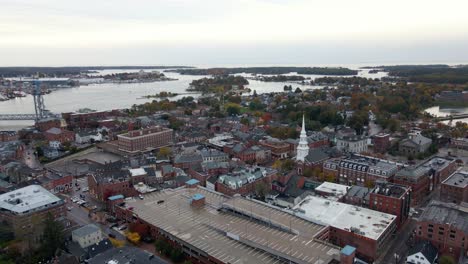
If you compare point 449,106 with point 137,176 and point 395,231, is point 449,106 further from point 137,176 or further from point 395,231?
point 137,176

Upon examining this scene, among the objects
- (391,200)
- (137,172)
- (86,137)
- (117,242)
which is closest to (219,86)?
(86,137)

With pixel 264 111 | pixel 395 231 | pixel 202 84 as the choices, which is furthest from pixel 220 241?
pixel 202 84

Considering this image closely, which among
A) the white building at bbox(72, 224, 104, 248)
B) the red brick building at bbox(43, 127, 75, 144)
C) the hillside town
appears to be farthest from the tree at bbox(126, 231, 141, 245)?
the red brick building at bbox(43, 127, 75, 144)

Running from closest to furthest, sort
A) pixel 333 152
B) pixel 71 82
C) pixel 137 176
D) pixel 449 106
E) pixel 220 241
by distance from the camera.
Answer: pixel 220 241, pixel 137 176, pixel 333 152, pixel 449 106, pixel 71 82

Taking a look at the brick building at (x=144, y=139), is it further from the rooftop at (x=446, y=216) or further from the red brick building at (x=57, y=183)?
the rooftop at (x=446, y=216)

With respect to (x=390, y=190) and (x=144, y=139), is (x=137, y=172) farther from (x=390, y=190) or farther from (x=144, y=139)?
(x=390, y=190)

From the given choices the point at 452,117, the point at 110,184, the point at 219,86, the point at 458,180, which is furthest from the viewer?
the point at 219,86
